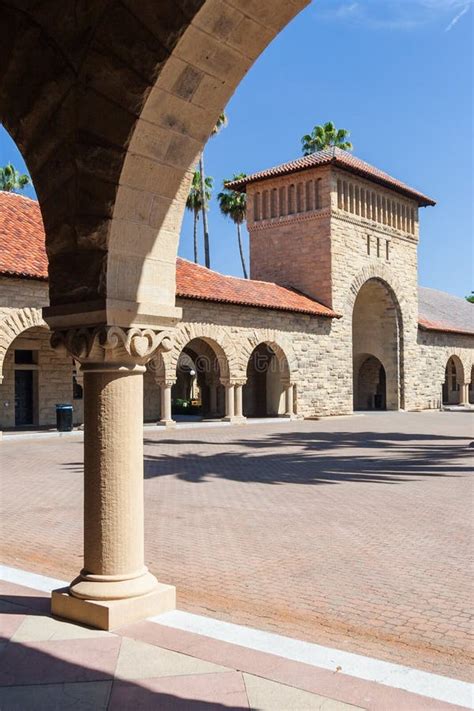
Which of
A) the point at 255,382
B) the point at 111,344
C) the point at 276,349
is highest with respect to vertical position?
the point at 276,349

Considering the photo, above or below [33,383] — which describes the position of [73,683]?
below

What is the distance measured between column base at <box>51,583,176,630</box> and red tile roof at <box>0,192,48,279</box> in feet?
48.8

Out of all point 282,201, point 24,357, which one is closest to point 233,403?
point 24,357

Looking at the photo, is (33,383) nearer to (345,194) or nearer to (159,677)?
(345,194)

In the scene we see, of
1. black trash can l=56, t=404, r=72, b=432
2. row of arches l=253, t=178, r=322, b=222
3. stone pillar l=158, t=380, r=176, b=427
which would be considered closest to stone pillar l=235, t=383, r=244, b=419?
stone pillar l=158, t=380, r=176, b=427

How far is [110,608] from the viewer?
4434mm

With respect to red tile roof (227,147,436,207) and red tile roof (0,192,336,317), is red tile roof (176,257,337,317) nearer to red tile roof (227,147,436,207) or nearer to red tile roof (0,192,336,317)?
red tile roof (0,192,336,317)

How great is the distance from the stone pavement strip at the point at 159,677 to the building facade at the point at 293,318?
14.6 metres

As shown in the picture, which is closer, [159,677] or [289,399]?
[159,677]

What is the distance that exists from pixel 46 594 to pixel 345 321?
26556mm

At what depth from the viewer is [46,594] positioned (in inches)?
206

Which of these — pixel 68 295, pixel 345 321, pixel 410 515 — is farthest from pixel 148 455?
pixel 345 321

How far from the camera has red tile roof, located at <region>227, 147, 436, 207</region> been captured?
29.9 metres

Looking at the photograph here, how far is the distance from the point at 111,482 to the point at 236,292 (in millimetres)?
21532
